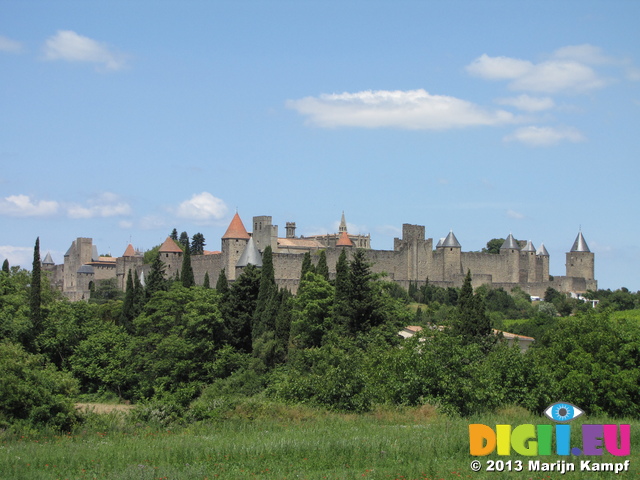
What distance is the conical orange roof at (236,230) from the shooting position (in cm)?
7531

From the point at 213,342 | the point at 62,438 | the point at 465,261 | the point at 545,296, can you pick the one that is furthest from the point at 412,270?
the point at 62,438

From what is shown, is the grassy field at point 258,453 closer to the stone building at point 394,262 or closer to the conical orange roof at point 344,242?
the stone building at point 394,262

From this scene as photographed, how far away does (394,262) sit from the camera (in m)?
80.8

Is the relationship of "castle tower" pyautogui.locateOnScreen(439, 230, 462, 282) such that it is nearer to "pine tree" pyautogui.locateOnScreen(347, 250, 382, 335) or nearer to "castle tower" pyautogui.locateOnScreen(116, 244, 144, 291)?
"castle tower" pyautogui.locateOnScreen(116, 244, 144, 291)

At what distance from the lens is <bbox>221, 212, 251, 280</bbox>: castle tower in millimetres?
74188

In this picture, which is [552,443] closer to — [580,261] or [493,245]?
[580,261]

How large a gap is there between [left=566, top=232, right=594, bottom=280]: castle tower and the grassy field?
229ft

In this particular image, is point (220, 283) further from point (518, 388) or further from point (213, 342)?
point (518, 388)

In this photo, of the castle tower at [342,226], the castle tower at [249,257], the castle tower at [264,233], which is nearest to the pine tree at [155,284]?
the castle tower at [249,257]

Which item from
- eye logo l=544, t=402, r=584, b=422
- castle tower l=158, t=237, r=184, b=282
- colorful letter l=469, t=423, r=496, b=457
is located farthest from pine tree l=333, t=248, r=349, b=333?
castle tower l=158, t=237, r=184, b=282

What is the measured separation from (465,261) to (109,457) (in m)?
67.9

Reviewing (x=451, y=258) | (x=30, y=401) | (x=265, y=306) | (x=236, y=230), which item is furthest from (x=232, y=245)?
(x=30, y=401)

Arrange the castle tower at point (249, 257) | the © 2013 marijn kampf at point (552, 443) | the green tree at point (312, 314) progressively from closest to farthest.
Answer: the © 2013 marijn kampf at point (552, 443) → the green tree at point (312, 314) → the castle tower at point (249, 257)

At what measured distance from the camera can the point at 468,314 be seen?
40.0 metres
